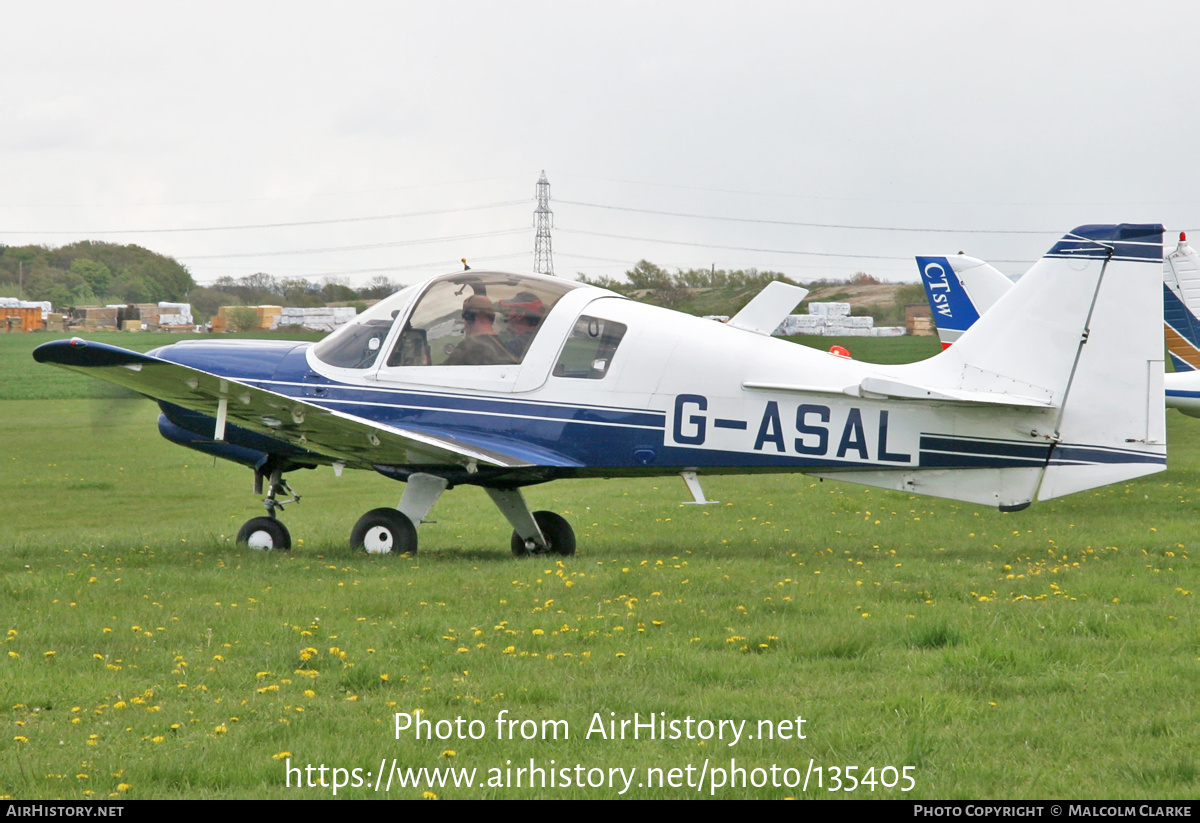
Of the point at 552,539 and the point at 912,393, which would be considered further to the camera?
the point at 552,539

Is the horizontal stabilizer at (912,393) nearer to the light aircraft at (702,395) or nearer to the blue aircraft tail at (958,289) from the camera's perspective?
the light aircraft at (702,395)

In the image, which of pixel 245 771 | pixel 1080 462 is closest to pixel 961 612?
pixel 1080 462

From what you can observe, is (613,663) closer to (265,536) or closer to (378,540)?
(378,540)

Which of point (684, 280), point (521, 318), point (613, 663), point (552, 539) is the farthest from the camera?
point (684, 280)

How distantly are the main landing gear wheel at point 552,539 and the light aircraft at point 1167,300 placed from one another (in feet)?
A: 26.3

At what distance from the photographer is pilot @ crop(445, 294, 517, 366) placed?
371 inches

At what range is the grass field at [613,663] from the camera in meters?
4.11

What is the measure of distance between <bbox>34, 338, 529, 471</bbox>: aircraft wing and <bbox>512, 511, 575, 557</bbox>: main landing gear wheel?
127 centimetres

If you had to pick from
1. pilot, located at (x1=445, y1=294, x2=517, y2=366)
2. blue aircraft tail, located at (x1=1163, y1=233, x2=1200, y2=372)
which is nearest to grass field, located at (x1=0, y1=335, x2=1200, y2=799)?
pilot, located at (x1=445, y1=294, x2=517, y2=366)

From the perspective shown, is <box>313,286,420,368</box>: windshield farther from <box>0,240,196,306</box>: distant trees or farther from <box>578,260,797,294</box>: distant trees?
<box>0,240,196,306</box>: distant trees

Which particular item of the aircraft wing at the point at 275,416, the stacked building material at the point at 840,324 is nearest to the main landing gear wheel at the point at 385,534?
the aircraft wing at the point at 275,416

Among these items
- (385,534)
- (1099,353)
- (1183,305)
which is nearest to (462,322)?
(385,534)

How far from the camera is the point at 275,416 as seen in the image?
8.99 m

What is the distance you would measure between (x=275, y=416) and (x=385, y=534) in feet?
4.38
